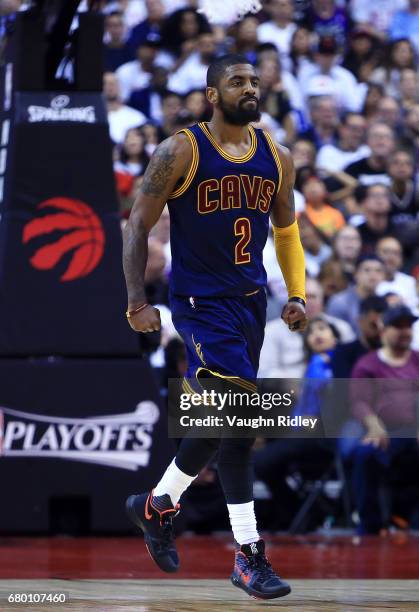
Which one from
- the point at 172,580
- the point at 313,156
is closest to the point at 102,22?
the point at 172,580

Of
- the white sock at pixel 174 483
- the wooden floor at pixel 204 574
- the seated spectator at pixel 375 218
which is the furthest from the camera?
the seated spectator at pixel 375 218

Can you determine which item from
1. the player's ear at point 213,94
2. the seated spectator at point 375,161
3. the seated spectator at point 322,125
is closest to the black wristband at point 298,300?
the player's ear at point 213,94

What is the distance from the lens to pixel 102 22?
362 inches

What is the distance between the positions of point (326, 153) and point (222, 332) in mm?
9502

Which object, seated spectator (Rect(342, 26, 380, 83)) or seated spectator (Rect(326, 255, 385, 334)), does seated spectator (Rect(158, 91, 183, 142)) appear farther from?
seated spectator (Rect(326, 255, 385, 334))

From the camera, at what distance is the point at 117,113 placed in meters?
14.9

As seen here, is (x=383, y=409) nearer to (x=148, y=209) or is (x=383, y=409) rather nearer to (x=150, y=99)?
(x=148, y=209)

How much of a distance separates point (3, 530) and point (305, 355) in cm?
310

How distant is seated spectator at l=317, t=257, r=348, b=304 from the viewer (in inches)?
481

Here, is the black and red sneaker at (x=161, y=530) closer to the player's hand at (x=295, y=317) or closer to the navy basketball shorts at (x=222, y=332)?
the navy basketball shorts at (x=222, y=332)

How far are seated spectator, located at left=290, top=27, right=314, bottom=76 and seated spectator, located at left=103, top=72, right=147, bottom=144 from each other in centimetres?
254

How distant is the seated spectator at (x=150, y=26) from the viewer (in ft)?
54.2

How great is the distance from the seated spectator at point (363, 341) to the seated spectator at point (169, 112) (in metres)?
4.15

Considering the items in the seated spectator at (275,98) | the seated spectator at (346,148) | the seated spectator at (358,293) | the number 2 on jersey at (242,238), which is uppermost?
the seated spectator at (275,98)
